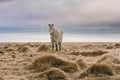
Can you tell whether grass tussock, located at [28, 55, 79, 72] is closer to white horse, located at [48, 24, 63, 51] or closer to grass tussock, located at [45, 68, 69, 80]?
grass tussock, located at [45, 68, 69, 80]

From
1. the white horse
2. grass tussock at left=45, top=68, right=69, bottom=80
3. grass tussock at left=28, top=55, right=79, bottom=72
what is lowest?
grass tussock at left=45, top=68, right=69, bottom=80

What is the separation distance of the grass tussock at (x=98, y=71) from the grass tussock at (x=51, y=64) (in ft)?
5.63

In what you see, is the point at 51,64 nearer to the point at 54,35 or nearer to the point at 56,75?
the point at 56,75

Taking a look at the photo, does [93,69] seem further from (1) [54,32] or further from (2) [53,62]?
(1) [54,32]

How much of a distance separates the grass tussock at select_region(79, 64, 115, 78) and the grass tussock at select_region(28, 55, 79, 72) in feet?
5.63

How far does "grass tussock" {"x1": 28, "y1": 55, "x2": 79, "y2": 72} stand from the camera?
1741 centimetres

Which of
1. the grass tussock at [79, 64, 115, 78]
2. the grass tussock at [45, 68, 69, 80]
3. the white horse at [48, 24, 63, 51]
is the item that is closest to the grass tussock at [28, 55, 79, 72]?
the grass tussock at [79, 64, 115, 78]

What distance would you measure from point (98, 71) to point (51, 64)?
126 inches

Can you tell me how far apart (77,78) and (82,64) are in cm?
428

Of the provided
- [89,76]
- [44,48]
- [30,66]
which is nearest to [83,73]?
[89,76]

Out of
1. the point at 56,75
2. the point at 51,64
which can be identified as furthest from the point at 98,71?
the point at 51,64

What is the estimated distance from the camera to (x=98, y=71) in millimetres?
15578

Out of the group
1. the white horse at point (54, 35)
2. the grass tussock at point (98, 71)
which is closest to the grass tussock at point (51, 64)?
the grass tussock at point (98, 71)

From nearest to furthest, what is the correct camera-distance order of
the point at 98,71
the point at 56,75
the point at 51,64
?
the point at 56,75 → the point at 98,71 → the point at 51,64
